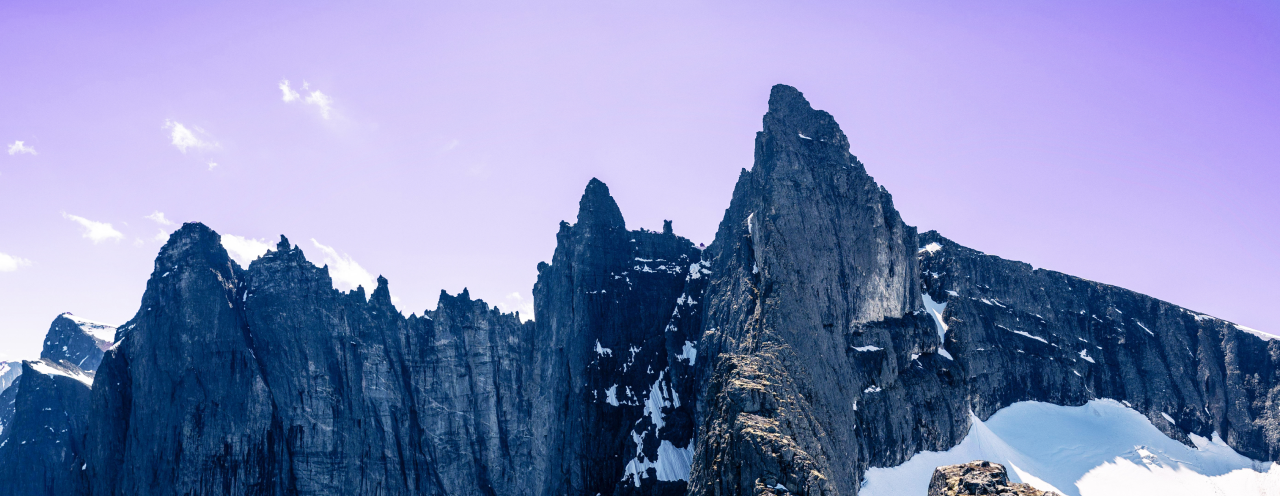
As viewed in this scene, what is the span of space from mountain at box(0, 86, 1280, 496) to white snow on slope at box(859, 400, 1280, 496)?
1.60 meters

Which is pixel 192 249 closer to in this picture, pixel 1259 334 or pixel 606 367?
pixel 606 367

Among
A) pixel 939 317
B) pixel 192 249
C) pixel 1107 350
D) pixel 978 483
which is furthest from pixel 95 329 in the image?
pixel 1107 350

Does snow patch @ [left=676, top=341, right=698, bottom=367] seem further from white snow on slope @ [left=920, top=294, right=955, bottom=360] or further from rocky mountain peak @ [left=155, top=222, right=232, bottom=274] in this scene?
rocky mountain peak @ [left=155, top=222, right=232, bottom=274]

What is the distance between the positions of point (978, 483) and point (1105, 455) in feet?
413

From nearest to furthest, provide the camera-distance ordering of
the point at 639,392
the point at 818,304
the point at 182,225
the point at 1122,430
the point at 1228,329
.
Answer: the point at 818,304 → the point at 639,392 → the point at 182,225 → the point at 1122,430 → the point at 1228,329

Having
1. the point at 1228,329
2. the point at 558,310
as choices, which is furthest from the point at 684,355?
the point at 1228,329

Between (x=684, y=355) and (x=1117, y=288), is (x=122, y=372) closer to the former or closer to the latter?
(x=684, y=355)

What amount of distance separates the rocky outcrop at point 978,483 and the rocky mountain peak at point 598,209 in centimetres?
9760

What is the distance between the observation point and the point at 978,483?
29625mm

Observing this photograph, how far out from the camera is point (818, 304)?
287 feet

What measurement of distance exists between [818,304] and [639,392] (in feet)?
119

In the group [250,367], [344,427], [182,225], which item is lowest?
[344,427]

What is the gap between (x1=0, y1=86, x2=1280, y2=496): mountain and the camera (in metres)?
92.6

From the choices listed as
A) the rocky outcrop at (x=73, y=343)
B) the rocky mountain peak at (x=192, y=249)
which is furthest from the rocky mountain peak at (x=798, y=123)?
the rocky outcrop at (x=73, y=343)
